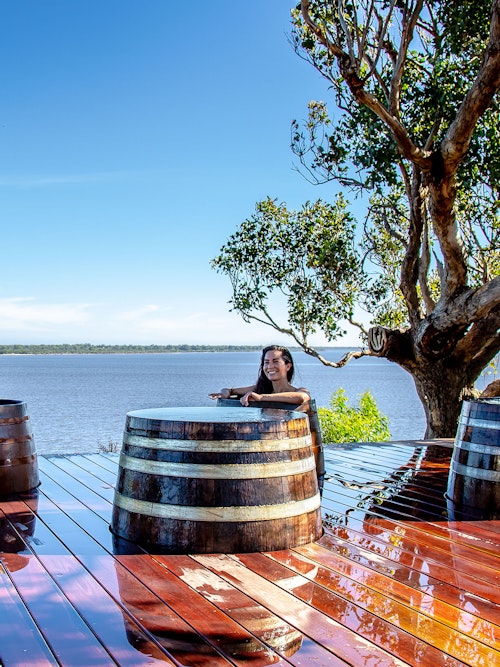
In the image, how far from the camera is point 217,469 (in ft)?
11.3

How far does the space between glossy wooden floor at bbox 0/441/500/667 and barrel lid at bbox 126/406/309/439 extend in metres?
0.56

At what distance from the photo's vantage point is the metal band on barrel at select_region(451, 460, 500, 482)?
4375 millimetres

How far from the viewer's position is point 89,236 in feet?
181

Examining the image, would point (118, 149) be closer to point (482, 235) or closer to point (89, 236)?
point (89, 236)

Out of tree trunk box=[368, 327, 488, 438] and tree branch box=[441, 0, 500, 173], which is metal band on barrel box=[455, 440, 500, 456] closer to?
tree branch box=[441, 0, 500, 173]

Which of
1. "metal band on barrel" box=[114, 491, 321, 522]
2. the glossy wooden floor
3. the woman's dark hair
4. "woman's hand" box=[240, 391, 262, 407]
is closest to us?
the glossy wooden floor

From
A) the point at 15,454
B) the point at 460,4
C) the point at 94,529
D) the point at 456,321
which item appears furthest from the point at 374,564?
the point at 460,4

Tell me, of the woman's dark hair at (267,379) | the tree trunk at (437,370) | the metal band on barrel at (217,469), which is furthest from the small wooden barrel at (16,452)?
the tree trunk at (437,370)

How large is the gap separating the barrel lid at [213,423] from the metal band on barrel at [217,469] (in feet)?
0.44

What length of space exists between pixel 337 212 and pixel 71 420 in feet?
98.1

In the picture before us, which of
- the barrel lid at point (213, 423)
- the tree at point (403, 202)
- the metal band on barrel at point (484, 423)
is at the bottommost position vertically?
the metal band on barrel at point (484, 423)

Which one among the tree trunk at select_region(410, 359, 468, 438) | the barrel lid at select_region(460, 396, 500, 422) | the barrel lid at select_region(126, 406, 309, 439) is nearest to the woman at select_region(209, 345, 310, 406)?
the barrel lid at select_region(460, 396, 500, 422)

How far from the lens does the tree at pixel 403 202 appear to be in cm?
801

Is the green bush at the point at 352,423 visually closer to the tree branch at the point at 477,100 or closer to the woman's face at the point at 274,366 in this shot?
the tree branch at the point at 477,100
